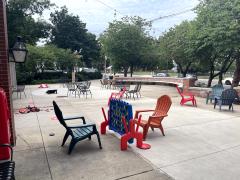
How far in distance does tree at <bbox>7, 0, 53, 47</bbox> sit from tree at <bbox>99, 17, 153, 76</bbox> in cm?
925

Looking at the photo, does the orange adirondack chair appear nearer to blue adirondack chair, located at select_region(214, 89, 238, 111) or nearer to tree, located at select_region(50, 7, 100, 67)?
blue adirondack chair, located at select_region(214, 89, 238, 111)

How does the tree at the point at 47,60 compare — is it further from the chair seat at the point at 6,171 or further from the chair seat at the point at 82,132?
the chair seat at the point at 6,171

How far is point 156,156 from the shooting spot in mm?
4305

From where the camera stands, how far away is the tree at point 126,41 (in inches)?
974

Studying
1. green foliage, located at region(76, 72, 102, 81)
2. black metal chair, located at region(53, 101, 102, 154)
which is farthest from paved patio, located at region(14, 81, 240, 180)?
green foliage, located at region(76, 72, 102, 81)

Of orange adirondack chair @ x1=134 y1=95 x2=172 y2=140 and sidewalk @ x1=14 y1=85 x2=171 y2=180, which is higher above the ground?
orange adirondack chair @ x1=134 y1=95 x2=172 y2=140

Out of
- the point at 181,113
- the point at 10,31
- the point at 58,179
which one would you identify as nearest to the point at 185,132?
the point at 181,113

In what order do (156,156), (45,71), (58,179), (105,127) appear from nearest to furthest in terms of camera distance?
(58,179) → (156,156) → (105,127) → (45,71)

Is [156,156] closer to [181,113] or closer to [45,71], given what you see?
[181,113]

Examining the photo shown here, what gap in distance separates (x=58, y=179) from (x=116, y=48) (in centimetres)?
2252

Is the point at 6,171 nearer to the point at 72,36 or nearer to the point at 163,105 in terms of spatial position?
the point at 163,105

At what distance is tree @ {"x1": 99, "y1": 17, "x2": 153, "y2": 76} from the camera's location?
2475cm

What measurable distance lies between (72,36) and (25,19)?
1183cm

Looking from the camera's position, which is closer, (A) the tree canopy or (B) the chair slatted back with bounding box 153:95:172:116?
(B) the chair slatted back with bounding box 153:95:172:116
